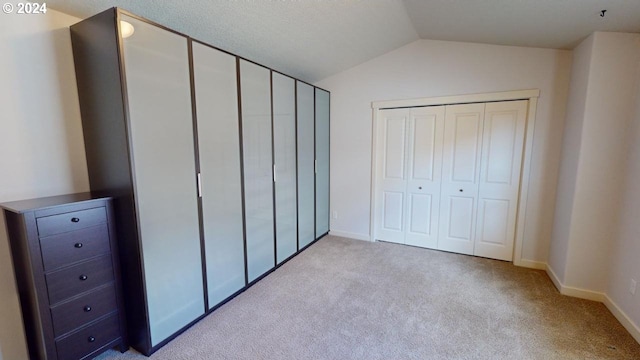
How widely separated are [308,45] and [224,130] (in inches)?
54.0

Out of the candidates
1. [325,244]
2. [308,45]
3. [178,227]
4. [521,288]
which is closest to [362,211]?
[325,244]

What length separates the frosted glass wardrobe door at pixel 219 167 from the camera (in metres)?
2.08

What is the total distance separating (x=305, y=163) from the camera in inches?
137

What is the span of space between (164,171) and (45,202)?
631 mm

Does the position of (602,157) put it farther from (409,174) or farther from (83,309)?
(83,309)

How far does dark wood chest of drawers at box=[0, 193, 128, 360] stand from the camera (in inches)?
57.1

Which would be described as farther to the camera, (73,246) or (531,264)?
(531,264)

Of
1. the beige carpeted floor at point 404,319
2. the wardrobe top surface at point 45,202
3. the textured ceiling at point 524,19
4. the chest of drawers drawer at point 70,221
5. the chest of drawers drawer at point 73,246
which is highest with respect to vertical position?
the textured ceiling at point 524,19

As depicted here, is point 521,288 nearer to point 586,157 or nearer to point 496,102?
point 586,157

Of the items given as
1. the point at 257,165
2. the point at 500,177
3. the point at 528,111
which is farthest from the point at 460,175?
the point at 257,165

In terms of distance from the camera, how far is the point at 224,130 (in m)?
2.27

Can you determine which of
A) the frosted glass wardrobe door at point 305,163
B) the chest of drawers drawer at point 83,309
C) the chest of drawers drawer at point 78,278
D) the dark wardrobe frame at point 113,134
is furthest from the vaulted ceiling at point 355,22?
the chest of drawers drawer at point 83,309

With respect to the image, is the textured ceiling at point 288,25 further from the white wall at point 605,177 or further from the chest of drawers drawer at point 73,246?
the white wall at point 605,177

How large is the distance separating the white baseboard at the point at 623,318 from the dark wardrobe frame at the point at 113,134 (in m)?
3.43
